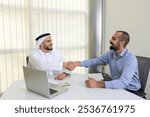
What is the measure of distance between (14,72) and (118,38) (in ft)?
5.93

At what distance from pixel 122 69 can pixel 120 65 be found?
0.19 ft

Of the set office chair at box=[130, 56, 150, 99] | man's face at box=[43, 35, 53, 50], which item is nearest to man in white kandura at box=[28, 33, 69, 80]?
man's face at box=[43, 35, 53, 50]

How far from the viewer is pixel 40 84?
1652mm

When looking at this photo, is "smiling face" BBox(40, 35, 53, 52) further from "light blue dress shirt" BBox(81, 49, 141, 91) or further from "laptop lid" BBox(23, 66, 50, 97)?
"laptop lid" BBox(23, 66, 50, 97)

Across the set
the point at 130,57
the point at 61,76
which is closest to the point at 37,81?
the point at 61,76

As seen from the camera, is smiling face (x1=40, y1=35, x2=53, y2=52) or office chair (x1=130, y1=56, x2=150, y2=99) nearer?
office chair (x1=130, y1=56, x2=150, y2=99)

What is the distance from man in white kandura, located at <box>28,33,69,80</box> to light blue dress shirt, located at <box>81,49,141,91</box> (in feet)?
1.23

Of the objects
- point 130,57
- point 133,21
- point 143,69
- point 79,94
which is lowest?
point 79,94

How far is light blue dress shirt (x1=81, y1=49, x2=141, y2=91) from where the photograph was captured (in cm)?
196

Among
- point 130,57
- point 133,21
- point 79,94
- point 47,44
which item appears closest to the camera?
point 79,94

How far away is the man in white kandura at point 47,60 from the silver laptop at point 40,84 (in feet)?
1.63

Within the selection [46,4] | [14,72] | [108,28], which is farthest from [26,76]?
[108,28]

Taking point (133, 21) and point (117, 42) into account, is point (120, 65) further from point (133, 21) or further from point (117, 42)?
point (133, 21)

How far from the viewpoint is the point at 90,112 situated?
1.54 m
